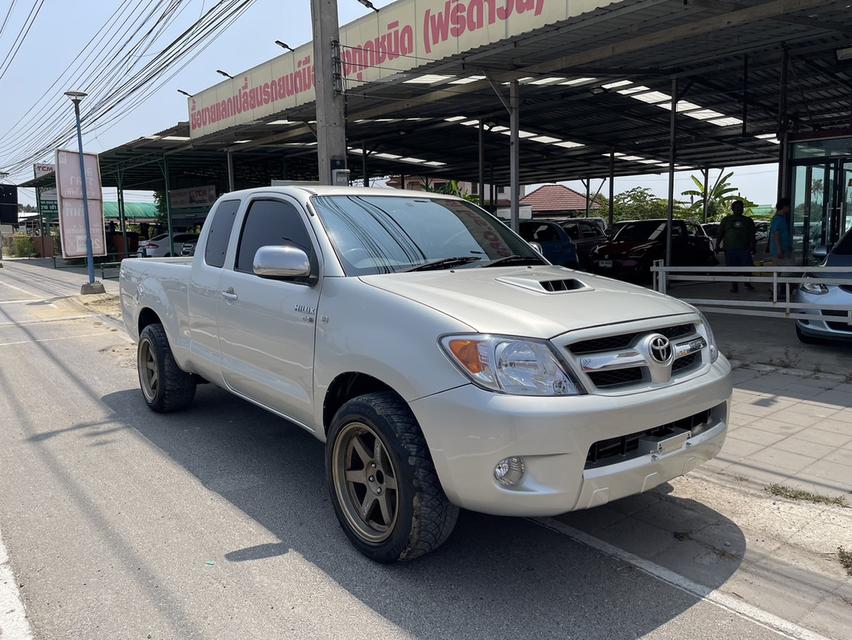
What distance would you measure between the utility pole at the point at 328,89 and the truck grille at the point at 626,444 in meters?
6.34

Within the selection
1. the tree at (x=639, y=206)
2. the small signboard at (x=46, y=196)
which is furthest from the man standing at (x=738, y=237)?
the tree at (x=639, y=206)

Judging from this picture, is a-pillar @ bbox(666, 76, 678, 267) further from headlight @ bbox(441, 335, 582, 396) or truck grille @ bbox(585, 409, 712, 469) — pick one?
headlight @ bbox(441, 335, 582, 396)

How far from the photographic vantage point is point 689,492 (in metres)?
4.31

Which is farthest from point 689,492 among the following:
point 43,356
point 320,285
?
point 43,356

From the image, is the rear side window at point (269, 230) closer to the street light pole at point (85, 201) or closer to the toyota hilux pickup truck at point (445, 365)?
the toyota hilux pickup truck at point (445, 365)

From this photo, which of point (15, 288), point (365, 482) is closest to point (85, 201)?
point (15, 288)

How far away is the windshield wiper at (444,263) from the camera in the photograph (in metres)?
3.95

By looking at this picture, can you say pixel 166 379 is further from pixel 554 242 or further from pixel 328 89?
pixel 554 242

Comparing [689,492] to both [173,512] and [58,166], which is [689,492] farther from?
[58,166]

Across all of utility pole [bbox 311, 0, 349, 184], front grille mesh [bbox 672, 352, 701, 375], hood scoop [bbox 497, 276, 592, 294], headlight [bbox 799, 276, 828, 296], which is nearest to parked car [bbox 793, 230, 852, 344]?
headlight [bbox 799, 276, 828, 296]

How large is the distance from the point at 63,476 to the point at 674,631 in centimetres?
406

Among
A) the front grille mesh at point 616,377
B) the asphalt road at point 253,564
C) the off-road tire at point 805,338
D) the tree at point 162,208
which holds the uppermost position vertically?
the tree at point 162,208

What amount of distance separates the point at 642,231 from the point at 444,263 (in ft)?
42.8

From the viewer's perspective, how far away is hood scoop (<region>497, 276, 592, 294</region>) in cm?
361
